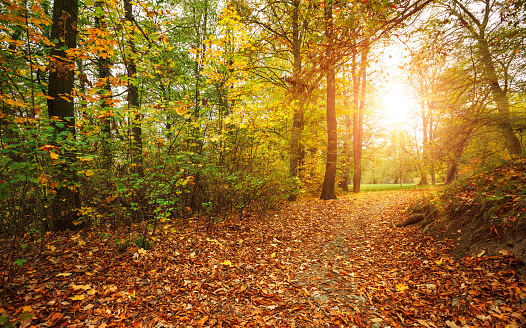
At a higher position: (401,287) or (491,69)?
(491,69)

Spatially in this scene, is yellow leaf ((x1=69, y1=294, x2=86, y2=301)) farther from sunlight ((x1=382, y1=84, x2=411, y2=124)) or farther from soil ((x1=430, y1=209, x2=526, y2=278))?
sunlight ((x1=382, y1=84, x2=411, y2=124))

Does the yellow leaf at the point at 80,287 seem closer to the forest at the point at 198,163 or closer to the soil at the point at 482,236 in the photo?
the forest at the point at 198,163

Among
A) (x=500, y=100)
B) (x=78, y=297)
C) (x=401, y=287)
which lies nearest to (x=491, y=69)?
(x=500, y=100)

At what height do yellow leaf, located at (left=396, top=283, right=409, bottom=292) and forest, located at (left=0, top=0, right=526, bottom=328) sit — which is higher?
forest, located at (left=0, top=0, right=526, bottom=328)

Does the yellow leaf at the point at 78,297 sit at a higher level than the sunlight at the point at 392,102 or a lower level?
lower

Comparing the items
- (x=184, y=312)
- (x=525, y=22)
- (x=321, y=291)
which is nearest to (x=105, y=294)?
(x=184, y=312)

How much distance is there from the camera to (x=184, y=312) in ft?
9.75

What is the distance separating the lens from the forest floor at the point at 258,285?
8.73 feet

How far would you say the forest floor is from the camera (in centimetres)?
266

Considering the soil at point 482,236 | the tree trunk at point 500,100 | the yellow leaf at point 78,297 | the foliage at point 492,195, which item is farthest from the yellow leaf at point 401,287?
the tree trunk at point 500,100

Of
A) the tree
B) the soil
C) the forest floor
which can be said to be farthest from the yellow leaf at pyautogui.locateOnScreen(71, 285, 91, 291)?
the tree

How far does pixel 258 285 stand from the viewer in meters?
3.68

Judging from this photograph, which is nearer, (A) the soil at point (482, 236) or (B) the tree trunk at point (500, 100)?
(A) the soil at point (482, 236)

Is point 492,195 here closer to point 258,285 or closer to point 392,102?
point 258,285
